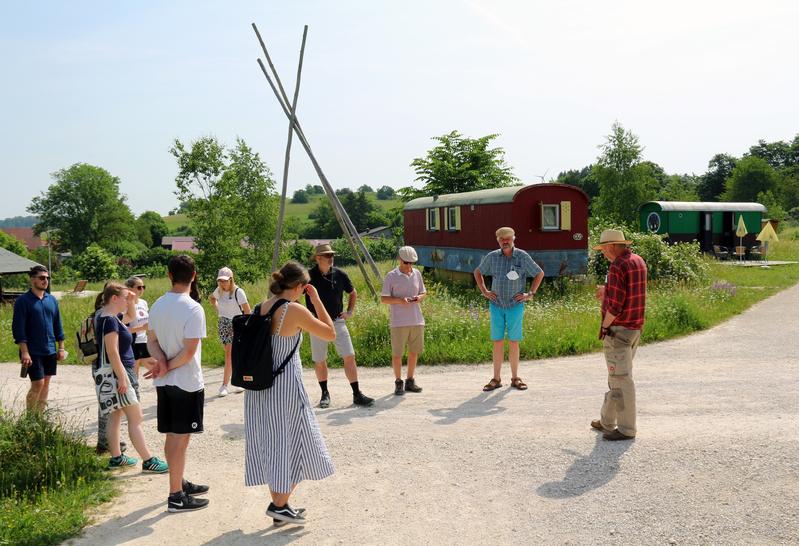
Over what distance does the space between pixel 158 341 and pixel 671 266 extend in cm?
1790

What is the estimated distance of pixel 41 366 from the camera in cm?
729

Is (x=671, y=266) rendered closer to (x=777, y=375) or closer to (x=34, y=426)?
(x=777, y=375)

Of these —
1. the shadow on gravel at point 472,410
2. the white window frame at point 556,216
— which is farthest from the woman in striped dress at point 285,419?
the white window frame at point 556,216

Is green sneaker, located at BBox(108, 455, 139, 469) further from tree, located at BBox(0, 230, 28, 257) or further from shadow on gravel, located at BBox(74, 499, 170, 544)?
tree, located at BBox(0, 230, 28, 257)

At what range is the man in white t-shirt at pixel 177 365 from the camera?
495 centimetres

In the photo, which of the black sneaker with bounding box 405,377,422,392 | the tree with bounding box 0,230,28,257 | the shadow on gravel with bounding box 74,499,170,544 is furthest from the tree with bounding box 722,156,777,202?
the tree with bounding box 0,230,28,257

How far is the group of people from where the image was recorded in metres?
4.68

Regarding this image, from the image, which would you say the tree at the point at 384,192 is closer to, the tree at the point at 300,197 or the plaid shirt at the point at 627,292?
the tree at the point at 300,197

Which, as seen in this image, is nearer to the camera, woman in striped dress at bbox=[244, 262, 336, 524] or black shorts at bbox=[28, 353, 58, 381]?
woman in striped dress at bbox=[244, 262, 336, 524]

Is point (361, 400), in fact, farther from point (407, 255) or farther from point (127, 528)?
point (127, 528)

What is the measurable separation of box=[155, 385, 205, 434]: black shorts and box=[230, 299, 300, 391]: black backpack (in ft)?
2.01

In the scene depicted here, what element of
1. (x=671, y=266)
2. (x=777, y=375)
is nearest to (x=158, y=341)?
(x=777, y=375)

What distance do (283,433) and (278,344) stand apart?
1.97 ft

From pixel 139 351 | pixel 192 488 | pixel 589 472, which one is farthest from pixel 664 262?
pixel 192 488
